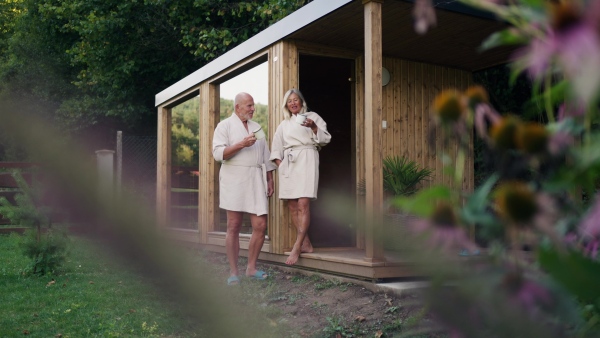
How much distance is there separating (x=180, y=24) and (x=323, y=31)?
1060cm

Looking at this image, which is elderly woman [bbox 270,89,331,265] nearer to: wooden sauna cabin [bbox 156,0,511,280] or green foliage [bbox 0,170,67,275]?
wooden sauna cabin [bbox 156,0,511,280]

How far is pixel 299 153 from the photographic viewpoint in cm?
621

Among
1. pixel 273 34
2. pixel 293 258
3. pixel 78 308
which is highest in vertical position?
pixel 273 34

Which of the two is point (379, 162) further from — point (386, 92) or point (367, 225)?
point (367, 225)

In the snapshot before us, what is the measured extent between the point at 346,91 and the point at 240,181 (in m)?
2.83

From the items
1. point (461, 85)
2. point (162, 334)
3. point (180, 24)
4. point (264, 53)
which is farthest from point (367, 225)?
point (180, 24)

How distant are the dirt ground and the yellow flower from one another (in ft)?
10.3

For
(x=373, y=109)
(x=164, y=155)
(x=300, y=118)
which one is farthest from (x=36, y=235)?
(x=164, y=155)

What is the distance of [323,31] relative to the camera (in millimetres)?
6359

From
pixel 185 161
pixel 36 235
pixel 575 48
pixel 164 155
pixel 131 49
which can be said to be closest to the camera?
pixel 575 48

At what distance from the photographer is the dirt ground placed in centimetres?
417

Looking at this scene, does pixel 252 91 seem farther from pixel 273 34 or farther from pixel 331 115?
pixel 331 115

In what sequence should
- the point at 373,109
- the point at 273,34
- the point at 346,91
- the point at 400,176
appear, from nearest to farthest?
the point at 373,109 < the point at 273,34 < the point at 400,176 < the point at 346,91

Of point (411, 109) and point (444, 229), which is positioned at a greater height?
point (411, 109)
